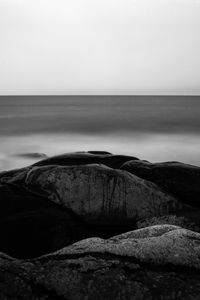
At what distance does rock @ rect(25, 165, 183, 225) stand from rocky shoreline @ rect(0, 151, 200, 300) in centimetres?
1

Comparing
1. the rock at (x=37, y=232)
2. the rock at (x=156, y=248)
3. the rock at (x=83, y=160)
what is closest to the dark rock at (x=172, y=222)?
the rock at (x=37, y=232)

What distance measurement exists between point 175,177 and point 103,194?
1.25 m

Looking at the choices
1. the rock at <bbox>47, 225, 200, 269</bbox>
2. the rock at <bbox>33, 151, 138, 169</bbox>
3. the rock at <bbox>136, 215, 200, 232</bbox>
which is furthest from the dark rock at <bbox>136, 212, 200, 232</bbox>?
the rock at <bbox>33, 151, 138, 169</bbox>

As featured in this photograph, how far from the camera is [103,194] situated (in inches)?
187

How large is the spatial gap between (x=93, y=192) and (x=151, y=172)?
1.13 metres

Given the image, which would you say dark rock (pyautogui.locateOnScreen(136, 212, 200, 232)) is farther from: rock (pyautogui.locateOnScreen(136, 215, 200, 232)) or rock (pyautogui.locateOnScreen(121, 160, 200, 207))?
rock (pyautogui.locateOnScreen(121, 160, 200, 207))

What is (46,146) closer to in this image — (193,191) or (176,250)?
(193,191)

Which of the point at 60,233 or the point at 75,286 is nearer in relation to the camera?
the point at 75,286

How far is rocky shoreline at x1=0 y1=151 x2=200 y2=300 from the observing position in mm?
2381

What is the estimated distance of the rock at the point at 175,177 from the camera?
5125 millimetres

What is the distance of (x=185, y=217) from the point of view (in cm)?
452

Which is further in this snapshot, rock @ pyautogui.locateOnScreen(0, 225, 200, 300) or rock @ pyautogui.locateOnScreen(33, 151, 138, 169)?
rock @ pyautogui.locateOnScreen(33, 151, 138, 169)

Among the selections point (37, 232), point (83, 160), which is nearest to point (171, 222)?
point (37, 232)

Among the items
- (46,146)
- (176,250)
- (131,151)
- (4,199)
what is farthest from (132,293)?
(46,146)
